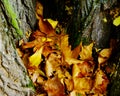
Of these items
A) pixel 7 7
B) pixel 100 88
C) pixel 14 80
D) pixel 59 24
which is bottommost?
pixel 100 88

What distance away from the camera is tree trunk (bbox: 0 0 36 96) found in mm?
1690

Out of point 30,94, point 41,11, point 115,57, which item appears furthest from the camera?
point 41,11

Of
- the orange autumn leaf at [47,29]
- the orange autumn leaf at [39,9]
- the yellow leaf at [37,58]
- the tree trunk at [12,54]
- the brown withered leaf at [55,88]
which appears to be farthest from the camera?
the orange autumn leaf at [39,9]

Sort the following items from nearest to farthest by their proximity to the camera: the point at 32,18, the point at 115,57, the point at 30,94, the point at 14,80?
the point at 14,80 < the point at 30,94 < the point at 115,57 < the point at 32,18

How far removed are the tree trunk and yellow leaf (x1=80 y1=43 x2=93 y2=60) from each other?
0.45 metres

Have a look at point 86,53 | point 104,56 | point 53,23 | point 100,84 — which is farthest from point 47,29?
point 100,84

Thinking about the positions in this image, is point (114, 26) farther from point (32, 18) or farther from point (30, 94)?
point (30, 94)

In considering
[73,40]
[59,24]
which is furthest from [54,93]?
[59,24]

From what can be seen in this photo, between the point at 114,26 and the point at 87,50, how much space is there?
27cm

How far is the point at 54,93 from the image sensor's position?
1931mm

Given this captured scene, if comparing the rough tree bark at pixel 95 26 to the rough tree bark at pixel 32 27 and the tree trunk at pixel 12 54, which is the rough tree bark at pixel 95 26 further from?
the tree trunk at pixel 12 54

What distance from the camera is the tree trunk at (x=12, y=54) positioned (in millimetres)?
1690

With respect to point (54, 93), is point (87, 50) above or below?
above

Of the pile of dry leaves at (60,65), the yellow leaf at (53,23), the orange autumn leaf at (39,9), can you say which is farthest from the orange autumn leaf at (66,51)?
the orange autumn leaf at (39,9)
